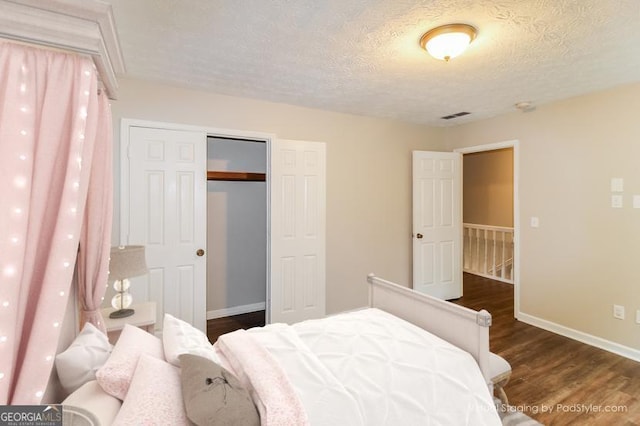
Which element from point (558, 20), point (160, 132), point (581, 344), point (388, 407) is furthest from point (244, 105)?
point (581, 344)

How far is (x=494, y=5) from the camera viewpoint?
1733 mm

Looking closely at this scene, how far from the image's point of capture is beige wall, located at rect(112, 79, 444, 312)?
3217 millimetres

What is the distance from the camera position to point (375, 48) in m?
2.22

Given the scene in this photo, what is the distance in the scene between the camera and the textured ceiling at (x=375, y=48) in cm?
178

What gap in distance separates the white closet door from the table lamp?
1443 millimetres

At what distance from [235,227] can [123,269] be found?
1.98 meters

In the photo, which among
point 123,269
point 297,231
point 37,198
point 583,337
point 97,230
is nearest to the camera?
point 37,198

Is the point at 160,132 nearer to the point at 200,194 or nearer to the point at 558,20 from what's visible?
the point at 200,194

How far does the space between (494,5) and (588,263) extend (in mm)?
2846

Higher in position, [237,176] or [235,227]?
[237,176]

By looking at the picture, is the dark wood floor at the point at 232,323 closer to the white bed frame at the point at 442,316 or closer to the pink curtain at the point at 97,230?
the white bed frame at the point at 442,316

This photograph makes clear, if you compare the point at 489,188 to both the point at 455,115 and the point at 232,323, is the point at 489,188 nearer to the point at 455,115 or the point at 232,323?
the point at 455,115

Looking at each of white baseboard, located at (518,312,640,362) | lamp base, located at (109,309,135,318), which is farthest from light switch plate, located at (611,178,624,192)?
lamp base, located at (109,309,135,318)

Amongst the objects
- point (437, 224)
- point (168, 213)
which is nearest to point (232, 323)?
point (168, 213)
